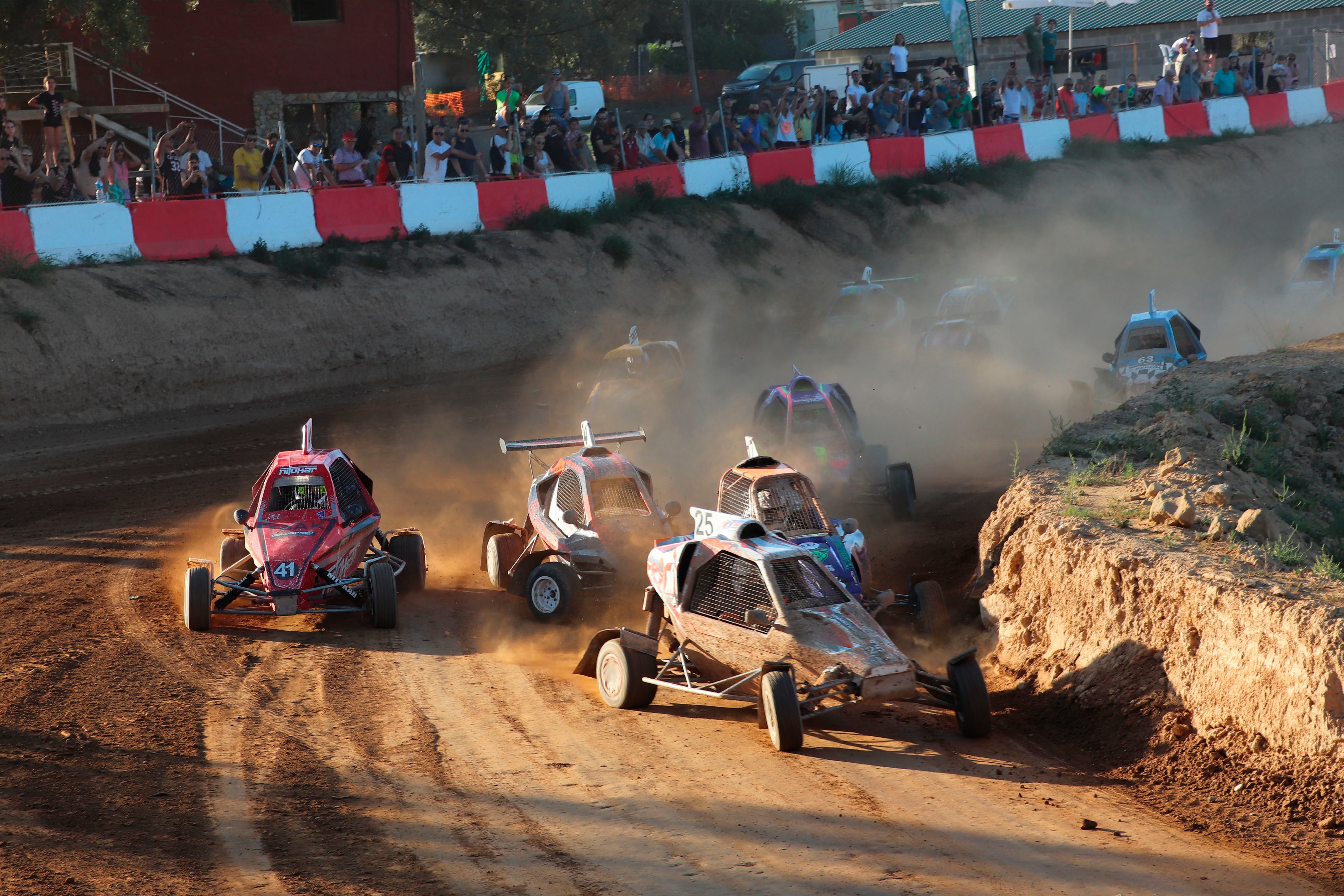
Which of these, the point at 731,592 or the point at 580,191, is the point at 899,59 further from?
the point at 731,592

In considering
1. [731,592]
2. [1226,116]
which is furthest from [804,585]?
[1226,116]

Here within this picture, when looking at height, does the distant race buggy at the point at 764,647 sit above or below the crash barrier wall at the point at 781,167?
below

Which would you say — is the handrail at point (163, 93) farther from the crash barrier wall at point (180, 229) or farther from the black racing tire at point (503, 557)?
the black racing tire at point (503, 557)

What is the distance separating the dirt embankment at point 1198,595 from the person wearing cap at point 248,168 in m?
15.7

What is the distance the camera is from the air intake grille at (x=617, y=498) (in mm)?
12602

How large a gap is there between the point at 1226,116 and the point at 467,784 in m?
37.3

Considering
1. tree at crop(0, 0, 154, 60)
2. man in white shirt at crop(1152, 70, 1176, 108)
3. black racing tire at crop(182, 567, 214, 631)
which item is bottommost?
black racing tire at crop(182, 567, 214, 631)

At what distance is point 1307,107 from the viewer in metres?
39.4

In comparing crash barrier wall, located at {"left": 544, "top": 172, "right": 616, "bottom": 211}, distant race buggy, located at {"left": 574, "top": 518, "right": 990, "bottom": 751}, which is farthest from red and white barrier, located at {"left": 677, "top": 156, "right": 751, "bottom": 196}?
distant race buggy, located at {"left": 574, "top": 518, "right": 990, "bottom": 751}

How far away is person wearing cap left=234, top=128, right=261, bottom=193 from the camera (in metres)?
22.5

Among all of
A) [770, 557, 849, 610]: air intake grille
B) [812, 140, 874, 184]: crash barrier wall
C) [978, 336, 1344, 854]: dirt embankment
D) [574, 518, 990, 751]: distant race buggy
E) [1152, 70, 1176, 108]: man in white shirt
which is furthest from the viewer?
[1152, 70, 1176, 108]: man in white shirt

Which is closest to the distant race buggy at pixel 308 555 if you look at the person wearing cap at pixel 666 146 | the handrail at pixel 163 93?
the handrail at pixel 163 93

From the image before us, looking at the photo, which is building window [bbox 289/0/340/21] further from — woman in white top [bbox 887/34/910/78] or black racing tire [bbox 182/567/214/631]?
black racing tire [bbox 182/567/214/631]

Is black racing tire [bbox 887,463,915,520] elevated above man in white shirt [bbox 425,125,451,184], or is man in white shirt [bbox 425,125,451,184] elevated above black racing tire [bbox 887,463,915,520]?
man in white shirt [bbox 425,125,451,184]
